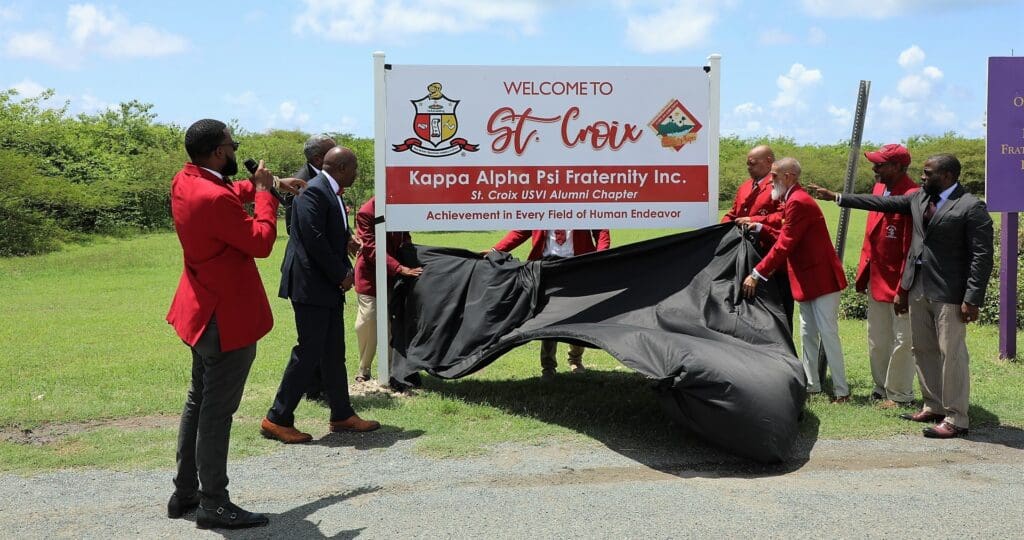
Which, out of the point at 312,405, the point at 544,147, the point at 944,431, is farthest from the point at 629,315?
the point at 312,405

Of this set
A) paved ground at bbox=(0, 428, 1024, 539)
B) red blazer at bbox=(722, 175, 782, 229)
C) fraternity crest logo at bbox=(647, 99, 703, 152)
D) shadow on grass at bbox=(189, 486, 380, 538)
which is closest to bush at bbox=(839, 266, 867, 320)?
red blazer at bbox=(722, 175, 782, 229)

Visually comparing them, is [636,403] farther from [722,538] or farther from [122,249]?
[122,249]

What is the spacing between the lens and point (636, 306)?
6.89 meters

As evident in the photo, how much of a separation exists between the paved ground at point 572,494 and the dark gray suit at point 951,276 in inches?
15.8

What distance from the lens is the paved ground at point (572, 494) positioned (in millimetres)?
4445

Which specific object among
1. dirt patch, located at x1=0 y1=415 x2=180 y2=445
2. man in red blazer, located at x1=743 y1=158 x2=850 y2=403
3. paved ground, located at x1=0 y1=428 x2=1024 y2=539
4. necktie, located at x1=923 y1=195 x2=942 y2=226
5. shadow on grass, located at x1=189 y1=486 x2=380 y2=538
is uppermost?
necktie, located at x1=923 y1=195 x2=942 y2=226

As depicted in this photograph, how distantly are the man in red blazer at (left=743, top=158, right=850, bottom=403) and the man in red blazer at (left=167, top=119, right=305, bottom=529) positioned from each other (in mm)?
3649

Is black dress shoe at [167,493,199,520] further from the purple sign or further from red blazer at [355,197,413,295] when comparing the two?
the purple sign

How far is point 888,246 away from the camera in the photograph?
276 inches

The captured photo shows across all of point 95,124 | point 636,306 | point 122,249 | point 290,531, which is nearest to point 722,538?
point 290,531

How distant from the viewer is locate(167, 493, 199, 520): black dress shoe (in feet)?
15.3

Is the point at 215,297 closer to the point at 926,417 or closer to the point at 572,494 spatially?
the point at 572,494

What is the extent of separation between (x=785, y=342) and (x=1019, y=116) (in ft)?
13.5

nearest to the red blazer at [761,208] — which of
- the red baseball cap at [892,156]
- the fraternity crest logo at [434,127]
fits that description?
the red baseball cap at [892,156]
